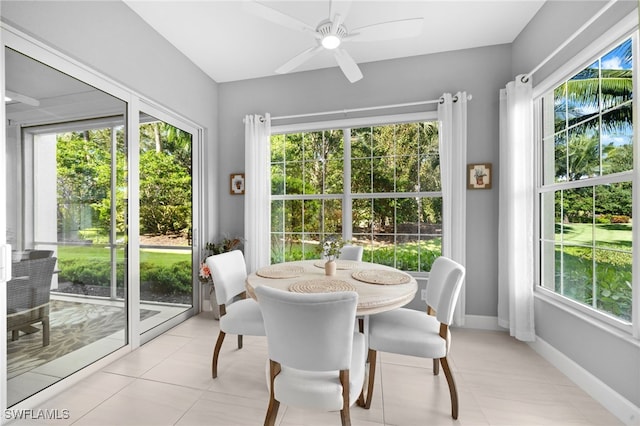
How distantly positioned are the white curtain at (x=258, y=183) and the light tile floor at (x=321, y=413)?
123cm

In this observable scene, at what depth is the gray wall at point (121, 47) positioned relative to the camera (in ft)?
5.62

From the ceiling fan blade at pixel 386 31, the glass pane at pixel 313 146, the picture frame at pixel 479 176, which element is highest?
the ceiling fan blade at pixel 386 31

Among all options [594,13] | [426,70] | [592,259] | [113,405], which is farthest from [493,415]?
[426,70]

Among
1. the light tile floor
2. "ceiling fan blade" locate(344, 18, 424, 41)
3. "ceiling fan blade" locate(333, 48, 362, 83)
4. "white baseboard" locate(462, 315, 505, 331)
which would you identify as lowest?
the light tile floor

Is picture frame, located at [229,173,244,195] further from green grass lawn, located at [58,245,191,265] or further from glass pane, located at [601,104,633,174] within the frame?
glass pane, located at [601,104,633,174]

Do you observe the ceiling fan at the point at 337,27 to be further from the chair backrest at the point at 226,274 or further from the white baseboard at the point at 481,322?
the white baseboard at the point at 481,322

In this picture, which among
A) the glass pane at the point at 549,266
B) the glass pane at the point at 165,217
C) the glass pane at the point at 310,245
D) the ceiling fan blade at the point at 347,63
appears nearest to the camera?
the ceiling fan blade at the point at 347,63

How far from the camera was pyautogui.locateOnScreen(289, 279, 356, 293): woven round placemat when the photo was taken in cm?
163

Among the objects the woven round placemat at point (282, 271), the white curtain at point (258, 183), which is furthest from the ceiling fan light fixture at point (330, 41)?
the woven round placemat at point (282, 271)

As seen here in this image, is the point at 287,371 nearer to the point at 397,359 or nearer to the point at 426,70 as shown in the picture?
the point at 397,359

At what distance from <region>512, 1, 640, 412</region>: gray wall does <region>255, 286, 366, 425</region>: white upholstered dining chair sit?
1.65 meters

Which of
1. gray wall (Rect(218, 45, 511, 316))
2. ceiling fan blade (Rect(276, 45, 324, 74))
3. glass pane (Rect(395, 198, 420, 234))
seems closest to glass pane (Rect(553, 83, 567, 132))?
gray wall (Rect(218, 45, 511, 316))

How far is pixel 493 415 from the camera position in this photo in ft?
5.31

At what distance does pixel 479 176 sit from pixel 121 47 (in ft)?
11.6
